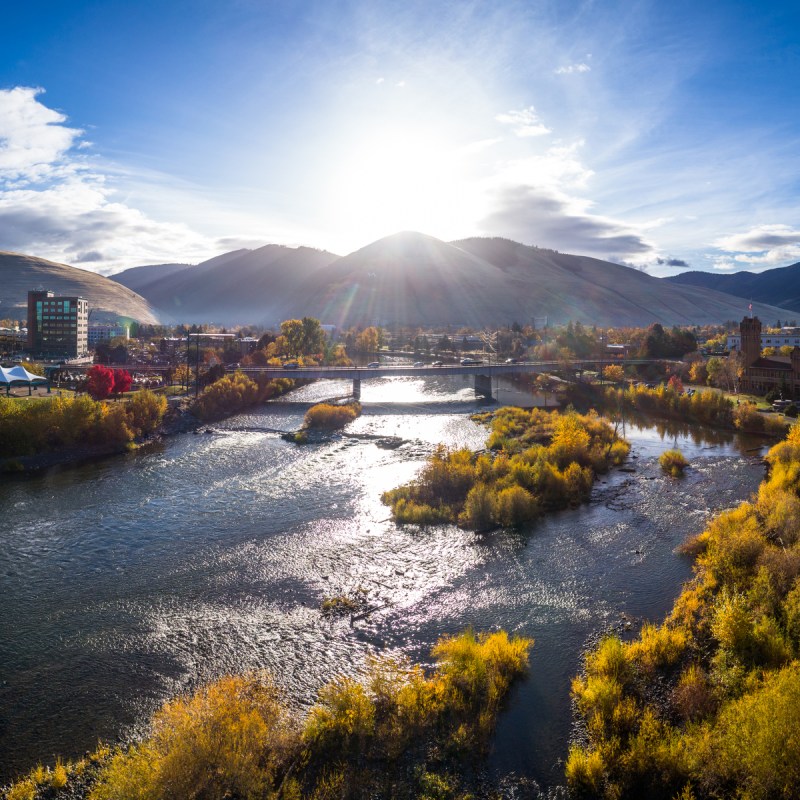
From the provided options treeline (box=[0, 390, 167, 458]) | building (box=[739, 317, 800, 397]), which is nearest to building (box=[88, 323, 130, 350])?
treeline (box=[0, 390, 167, 458])

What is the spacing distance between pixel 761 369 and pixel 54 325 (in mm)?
91732

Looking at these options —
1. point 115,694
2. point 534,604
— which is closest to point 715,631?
point 534,604

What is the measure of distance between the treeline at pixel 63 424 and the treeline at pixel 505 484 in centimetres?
2204

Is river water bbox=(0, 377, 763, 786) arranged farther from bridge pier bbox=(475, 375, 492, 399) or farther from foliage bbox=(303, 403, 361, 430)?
bridge pier bbox=(475, 375, 492, 399)

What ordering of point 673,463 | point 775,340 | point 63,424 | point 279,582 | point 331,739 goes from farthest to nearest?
point 775,340 < point 63,424 < point 673,463 < point 279,582 < point 331,739

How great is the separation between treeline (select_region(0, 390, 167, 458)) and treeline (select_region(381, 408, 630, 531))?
22042 millimetres

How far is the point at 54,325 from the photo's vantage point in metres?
84.5

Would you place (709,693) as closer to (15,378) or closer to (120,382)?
(120,382)

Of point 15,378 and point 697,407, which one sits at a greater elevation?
point 15,378

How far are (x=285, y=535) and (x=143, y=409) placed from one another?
24.4m

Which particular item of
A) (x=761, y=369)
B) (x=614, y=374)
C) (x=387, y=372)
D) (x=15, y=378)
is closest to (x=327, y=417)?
(x=387, y=372)

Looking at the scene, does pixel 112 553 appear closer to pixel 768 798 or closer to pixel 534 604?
pixel 534 604

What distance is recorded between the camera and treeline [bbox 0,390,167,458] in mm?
34875

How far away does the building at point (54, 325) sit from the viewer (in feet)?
274
